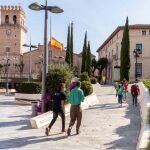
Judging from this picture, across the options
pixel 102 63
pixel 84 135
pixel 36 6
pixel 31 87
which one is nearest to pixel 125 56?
pixel 31 87

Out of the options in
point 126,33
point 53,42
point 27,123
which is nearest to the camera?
point 27,123

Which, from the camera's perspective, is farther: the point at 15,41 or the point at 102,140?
the point at 15,41

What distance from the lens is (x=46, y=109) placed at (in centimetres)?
1966

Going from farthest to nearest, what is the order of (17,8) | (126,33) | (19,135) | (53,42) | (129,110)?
(17,8), (126,33), (53,42), (129,110), (19,135)

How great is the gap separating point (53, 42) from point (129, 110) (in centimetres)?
2178

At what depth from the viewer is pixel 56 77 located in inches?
873

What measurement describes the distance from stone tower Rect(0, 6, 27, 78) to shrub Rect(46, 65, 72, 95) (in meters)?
76.3

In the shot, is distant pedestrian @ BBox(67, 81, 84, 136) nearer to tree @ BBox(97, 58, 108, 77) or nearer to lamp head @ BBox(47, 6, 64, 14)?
lamp head @ BBox(47, 6, 64, 14)

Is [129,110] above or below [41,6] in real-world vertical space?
below

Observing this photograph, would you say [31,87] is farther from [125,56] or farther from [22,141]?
[125,56]

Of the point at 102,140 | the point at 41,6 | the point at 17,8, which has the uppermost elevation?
the point at 17,8

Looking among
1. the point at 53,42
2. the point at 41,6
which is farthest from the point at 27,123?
the point at 53,42

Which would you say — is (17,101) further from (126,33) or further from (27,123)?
(126,33)

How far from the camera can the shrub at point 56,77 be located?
21983 millimetres
